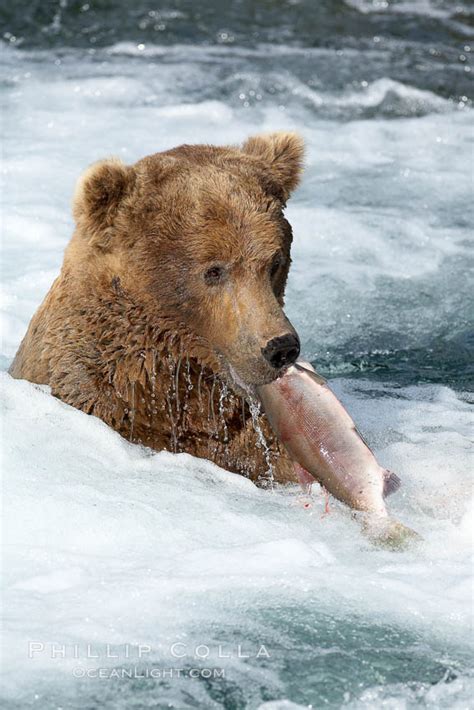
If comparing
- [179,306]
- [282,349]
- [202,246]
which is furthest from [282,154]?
[282,349]

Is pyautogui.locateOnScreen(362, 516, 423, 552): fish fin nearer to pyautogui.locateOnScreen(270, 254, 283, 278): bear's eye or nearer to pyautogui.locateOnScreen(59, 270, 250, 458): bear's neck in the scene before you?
pyautogui.locateOnScreen(59, 270, 250, 458): bear's neck

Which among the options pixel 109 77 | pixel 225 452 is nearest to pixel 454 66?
pixel 109 77

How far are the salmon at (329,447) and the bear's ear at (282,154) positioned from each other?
2.92ft

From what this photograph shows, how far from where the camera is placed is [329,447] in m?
4.86

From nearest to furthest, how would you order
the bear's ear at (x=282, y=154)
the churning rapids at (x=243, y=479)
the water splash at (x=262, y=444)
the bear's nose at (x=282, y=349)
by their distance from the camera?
1. the churning rapids at (x=243, y=479)
2. the bear's nose at (x=282, y=349)
3. the water splash at (x=262, y=444)
4. the bear's ear at (x=282, y=154)

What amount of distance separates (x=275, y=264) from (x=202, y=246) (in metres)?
0.31

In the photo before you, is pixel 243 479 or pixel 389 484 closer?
pixel 389 484

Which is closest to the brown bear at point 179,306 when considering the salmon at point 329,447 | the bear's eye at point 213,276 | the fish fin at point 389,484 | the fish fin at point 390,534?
the bear's eye at point 213,276

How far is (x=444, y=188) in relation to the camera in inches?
410

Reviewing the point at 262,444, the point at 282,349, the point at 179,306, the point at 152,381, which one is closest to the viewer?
the point at 282,349

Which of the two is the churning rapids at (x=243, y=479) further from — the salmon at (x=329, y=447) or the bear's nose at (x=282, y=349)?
the bear's nose at (x=282, y=349)

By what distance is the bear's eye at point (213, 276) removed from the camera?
16.3 ft

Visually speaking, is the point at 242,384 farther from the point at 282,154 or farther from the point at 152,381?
the point at 282,154

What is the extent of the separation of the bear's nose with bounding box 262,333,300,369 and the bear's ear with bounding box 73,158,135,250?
0.83 m
